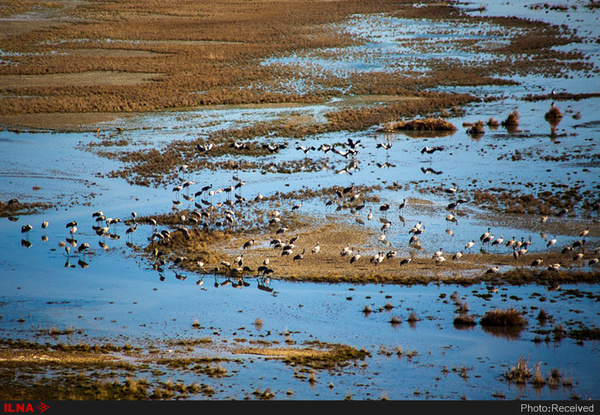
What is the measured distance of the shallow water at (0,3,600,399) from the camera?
22.4 meters

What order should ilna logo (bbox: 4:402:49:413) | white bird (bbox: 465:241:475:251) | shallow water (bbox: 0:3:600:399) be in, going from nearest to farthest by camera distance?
ilna logo (bbox: 4:402:49:413) < shallow water (bbox: 0:3:600:399) < white bird (bbox: 465:241:475:251)

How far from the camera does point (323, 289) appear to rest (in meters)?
30.4

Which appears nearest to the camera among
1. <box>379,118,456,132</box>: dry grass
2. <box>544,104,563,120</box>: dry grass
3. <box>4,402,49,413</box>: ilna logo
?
<box>4,402,49,413</box>: ilna logo

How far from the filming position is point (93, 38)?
106 metres

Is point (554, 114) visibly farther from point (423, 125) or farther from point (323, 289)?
point (323, 289)

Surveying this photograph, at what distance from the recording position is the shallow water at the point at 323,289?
2242 cm

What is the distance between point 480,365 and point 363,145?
34.2 metres

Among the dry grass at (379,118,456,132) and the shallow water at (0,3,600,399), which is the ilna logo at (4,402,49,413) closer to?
the shallow water at (0,3,600,399)

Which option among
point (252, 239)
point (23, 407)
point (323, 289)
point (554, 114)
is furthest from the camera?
point (554, 114)

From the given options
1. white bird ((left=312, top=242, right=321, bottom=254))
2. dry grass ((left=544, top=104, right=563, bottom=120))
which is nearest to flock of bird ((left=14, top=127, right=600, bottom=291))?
Answer: white bird ((left=312, top=242, right=321, bottom=254))

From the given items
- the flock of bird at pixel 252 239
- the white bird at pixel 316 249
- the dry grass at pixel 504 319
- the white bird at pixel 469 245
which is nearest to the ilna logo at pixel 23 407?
the flock of bird at pixel 252 239

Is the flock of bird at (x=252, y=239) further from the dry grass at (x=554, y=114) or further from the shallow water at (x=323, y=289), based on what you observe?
the dry grass at (x=554, y=114)

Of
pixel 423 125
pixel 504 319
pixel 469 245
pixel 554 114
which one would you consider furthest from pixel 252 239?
pixel 554 114

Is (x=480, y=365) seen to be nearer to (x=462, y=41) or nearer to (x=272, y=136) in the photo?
(x=272, y=136)
